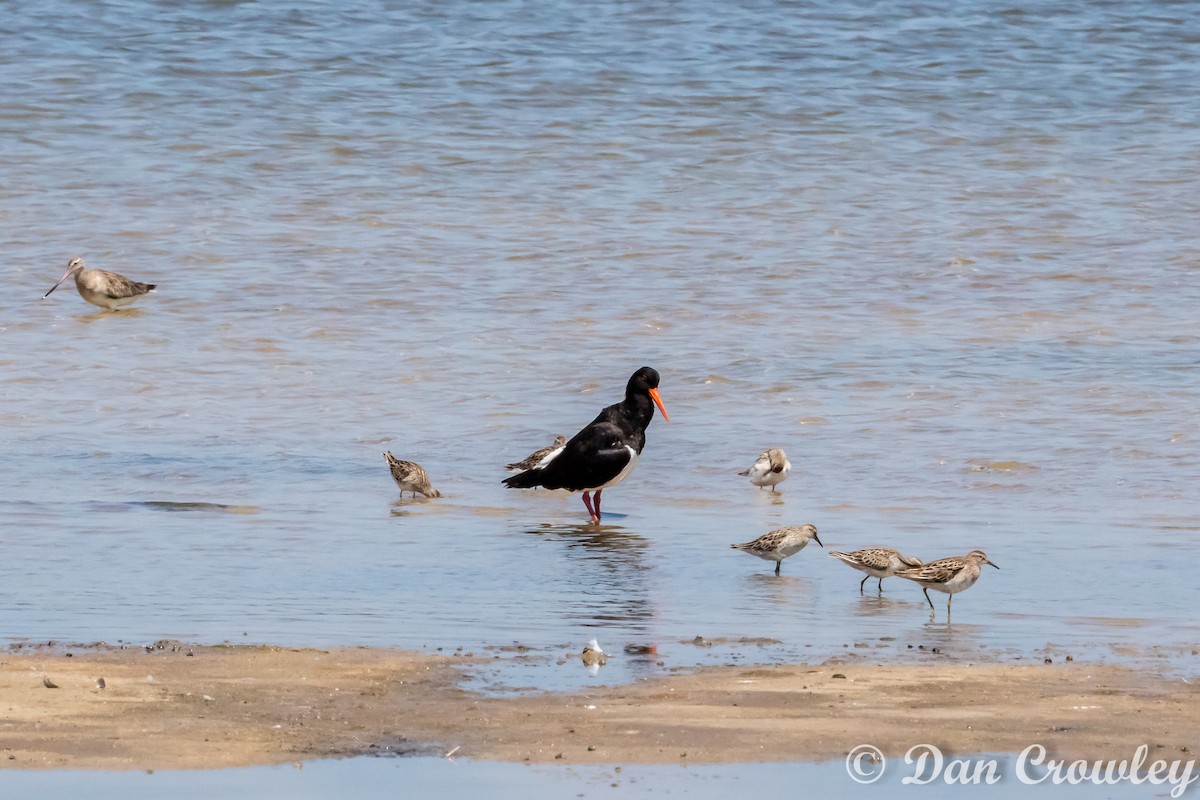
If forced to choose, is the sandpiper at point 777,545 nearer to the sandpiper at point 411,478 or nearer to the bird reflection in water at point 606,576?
the bird reflection in water at point 606,576

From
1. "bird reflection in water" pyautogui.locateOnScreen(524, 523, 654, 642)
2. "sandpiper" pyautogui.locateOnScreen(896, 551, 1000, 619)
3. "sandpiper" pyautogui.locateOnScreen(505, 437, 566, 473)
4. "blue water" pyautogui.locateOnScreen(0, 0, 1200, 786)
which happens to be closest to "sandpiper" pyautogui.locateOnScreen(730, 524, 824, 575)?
"blue water" pyautogui.locateOnScreen(0, 0, 1200, 786)

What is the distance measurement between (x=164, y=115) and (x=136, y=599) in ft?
71.7

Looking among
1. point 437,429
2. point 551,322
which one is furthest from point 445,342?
point 437,429

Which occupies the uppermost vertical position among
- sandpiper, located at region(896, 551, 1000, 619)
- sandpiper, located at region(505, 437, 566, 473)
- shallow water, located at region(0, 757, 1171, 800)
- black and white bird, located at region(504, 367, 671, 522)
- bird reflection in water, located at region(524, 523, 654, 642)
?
shallow water, located at region(0, 757, 1171, 800)

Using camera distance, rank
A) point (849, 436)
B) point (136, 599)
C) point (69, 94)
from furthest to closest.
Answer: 1. point (69, 94)
2. point (849, 436)
3. point (136, 599)

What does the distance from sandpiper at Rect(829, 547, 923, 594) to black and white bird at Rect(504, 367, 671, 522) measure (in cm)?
283

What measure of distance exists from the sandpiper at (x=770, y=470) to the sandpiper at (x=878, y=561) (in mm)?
3107

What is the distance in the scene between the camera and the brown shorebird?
1983 centimetres

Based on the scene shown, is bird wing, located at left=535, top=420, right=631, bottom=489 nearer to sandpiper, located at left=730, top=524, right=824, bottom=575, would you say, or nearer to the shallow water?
sandpiper, located at left=730, top=524, right=824, bottom=575

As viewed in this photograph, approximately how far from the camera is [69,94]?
1225 inches

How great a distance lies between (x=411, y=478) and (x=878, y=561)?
12.5 ft

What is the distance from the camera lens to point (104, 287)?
65.1 feet

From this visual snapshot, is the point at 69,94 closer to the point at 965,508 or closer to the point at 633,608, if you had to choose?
the point at 965,508

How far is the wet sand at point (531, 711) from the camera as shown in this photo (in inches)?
268
